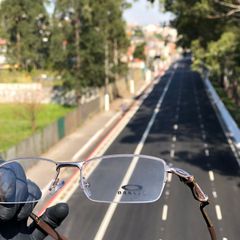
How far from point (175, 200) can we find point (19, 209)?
17331 mm

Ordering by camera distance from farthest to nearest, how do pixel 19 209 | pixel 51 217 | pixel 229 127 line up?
1. pixel 229 127
2. pixel 51 217
3. pixel 19 209

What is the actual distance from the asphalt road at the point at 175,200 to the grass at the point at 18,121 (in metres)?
7.04

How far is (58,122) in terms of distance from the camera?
34.4 metres

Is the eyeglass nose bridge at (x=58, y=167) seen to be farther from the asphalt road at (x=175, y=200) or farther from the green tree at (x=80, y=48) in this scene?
the green tree at (x=80, y=48)

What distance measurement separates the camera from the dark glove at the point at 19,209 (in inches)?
107

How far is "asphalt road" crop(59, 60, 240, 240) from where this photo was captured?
1627cm

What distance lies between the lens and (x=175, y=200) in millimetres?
19797

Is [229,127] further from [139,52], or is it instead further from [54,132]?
[139,52]

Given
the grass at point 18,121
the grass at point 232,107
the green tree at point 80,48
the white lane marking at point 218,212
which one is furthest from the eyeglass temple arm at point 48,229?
the green tree at point 80,48

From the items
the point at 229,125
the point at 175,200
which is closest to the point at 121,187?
the point at 175,200

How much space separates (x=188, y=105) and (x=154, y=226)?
41.7 meters

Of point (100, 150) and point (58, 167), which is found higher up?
point (58, 167)

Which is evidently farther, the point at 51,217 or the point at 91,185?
the point at 51,217

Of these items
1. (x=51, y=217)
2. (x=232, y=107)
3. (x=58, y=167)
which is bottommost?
(x=232, y=107)
